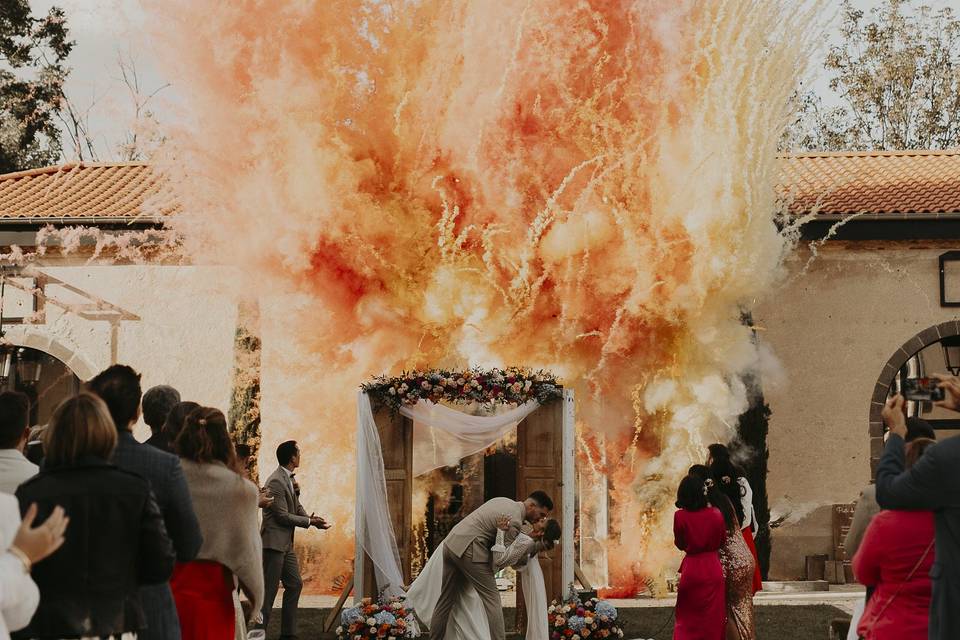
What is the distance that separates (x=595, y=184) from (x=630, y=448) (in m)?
3.76

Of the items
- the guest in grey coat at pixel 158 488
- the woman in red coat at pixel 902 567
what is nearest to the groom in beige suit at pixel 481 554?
the woman in red coat at pixel 902 567

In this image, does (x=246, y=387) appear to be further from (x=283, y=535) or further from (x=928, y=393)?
(x=928, y=393)

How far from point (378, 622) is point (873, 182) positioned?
12.6 m

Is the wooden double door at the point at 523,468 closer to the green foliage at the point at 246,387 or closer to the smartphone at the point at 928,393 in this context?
the smartphone at the point at 928,393

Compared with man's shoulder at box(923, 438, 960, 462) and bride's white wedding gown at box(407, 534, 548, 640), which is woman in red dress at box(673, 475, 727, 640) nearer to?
bride's white wedding gown at box(407, 534, 548, 640)

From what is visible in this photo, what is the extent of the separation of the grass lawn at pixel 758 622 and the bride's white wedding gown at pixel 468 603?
181 centimetres

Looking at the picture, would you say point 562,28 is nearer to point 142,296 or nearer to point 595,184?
point 595,184

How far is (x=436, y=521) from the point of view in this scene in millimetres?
16188

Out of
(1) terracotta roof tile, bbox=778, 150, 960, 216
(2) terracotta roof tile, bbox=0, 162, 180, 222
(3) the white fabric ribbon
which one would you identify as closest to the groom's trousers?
(3) the white fabric ribbon

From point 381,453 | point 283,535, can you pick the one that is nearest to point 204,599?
point 283,535

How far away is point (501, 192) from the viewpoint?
1568cm

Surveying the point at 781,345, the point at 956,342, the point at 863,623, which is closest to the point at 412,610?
the point at 863,623

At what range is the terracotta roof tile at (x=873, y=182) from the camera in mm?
18828

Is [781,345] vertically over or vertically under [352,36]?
under
